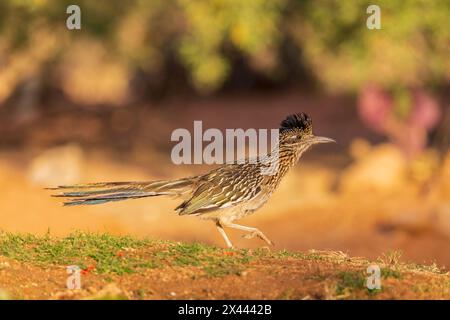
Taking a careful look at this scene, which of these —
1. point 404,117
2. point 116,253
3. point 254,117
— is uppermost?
point 254,117

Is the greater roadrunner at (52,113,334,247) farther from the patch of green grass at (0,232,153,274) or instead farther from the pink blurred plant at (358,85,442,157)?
the pink blurred plant at (358,85,442,157)

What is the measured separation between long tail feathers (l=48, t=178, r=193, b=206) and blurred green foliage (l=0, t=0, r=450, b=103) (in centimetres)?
531

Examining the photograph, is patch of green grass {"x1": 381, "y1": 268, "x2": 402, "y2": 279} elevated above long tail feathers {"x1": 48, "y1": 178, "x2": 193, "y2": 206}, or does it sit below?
below

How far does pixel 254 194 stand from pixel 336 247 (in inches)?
239

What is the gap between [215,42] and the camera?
1447 cm

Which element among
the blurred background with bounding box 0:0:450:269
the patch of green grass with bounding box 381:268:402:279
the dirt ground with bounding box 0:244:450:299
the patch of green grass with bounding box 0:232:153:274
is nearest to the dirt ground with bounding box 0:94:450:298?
the blurred background with bounding box 0:0:450:269

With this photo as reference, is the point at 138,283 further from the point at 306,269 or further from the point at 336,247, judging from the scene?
the point at 336,247

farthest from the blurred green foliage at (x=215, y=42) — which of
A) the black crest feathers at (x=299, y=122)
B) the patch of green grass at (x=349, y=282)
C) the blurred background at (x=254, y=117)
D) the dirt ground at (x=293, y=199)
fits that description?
the patch of green grass at (x=349, y=282)

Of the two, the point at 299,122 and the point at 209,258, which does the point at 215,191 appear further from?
the point at 209,258

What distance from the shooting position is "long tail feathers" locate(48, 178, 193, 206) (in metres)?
7.64

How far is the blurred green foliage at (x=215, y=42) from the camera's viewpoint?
13.7m

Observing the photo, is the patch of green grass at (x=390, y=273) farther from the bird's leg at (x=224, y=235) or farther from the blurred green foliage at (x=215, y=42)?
the blurred green foliage at (x=215, y=42)

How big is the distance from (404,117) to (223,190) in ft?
30.6

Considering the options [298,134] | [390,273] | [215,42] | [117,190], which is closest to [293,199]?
[215,42]
